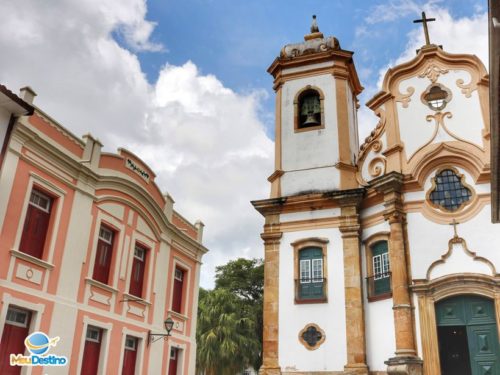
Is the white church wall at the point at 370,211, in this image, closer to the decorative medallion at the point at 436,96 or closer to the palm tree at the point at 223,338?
the decorative medallion at the point at 436,96

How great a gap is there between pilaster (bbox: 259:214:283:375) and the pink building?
9.33ft

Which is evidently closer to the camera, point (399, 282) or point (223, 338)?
point (399, 282)

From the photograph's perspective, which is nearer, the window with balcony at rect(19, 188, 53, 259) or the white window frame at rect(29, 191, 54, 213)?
the window with balcony at rect(19, 188, 53, 259)

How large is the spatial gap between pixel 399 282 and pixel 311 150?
6178 millimetres

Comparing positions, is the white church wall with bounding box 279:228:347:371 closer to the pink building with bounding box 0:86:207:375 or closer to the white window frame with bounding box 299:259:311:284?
the white window frame with bounding box 299:259:311:284

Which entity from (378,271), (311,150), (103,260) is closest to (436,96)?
(311,150)

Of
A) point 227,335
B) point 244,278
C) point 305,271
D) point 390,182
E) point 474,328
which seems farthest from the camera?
point 244,278

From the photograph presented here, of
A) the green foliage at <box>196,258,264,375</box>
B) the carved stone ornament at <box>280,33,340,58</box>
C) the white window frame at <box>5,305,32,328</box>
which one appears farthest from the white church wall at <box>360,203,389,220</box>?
the green foliage at <box>196,258,264,375</box>

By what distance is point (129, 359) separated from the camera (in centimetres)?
1437

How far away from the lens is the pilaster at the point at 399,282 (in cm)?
1413

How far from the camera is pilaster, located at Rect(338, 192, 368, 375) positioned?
15281mm

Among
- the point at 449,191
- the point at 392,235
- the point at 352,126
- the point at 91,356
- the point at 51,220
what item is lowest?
the point at 91,356

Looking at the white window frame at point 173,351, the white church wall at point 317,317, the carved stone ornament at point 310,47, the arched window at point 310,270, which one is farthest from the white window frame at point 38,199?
the carved stone ornament at point 310,47

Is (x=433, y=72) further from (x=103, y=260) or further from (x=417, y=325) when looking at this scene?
(x=103, y=260)
